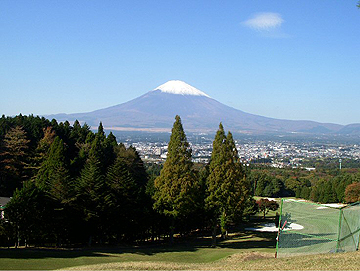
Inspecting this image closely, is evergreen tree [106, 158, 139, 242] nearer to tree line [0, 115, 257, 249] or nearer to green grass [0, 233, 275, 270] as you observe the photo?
tree line [0, 115, 257, 249]

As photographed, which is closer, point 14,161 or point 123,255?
point 123,255

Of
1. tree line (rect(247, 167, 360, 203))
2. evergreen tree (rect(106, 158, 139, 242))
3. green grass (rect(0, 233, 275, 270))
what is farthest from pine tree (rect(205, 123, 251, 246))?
tree line (rect(247, 167, 360, 203))

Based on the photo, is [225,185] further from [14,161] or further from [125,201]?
[14,161]

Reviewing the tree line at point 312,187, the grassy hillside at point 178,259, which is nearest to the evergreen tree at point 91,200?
the grassy hillside at point 178,259

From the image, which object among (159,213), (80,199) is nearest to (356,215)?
(159,213)

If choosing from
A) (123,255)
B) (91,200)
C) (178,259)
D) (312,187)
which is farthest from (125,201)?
(312,187)

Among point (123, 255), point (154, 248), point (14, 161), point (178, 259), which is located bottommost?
point (154, 248)
